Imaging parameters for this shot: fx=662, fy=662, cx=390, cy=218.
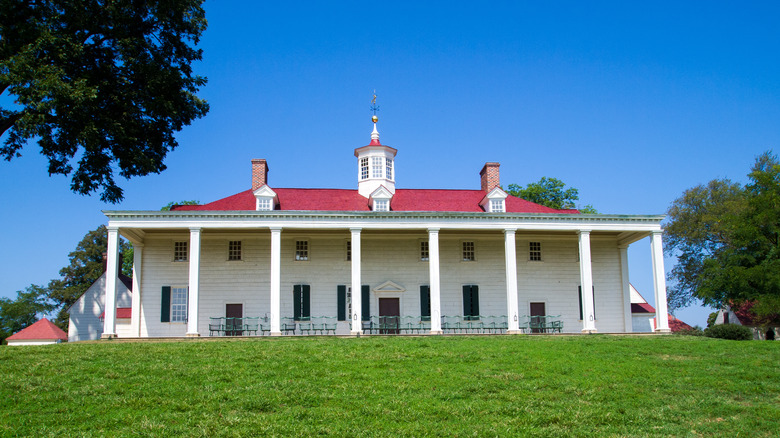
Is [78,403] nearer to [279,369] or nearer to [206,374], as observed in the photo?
[206,374]

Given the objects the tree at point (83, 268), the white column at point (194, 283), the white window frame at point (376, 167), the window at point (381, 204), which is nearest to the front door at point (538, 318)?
the window at point (381, 204)

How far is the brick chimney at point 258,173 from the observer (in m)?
35.0

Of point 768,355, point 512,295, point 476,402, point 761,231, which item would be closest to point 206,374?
point 476,402

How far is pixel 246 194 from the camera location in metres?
34.3

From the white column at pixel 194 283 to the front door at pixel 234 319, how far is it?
2184 mm

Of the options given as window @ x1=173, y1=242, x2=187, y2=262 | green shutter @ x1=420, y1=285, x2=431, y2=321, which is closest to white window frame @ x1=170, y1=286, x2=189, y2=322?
window @ x1=173, y1=242, x2=187, y2=262

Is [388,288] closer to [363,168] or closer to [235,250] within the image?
[363,168]

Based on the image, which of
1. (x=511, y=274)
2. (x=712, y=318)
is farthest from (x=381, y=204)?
(x=712, y=318)

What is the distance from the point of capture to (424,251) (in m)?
33.6

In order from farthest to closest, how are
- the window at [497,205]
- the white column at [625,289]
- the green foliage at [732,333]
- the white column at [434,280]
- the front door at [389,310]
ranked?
1. the white column at [625,289]
2. the window at [497,205]
3. the front door at [389,310]
4. the white column at [434,280]
5. the green foliage at [732,333]

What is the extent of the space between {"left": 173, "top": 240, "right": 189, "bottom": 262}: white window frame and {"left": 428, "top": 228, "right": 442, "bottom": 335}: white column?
12.0 metres

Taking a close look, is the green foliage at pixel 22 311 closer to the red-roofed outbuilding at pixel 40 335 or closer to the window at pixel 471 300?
the red-roofed outbuilding at pixel 40 335

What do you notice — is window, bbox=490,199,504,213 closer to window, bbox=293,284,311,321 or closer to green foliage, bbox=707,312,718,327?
window, bbox=293,284,311,321

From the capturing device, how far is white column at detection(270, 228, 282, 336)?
2897 centimetres
